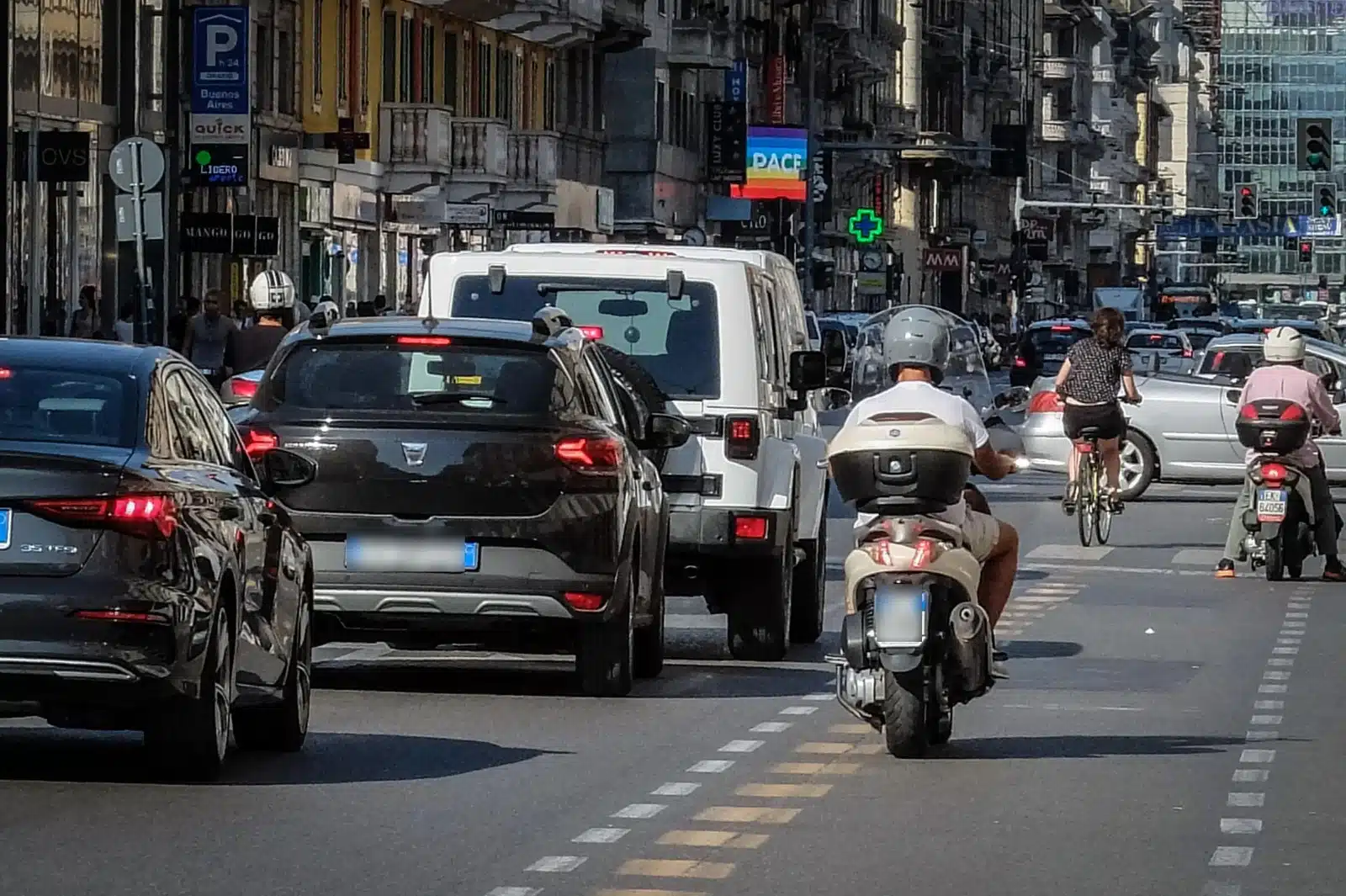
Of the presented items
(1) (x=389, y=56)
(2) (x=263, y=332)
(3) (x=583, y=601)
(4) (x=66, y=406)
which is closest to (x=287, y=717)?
(4) (x=66, y=406)

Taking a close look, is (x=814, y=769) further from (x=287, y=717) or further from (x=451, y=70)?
(x=451, y=70)

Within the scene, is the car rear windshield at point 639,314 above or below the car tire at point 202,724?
above

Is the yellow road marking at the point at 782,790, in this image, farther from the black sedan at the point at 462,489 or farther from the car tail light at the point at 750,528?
the car tail light at the point at 750,528

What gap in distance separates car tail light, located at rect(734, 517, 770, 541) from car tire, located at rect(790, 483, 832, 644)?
4.03ft

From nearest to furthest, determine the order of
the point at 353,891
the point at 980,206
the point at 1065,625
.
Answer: the point at 353,891 → the point at 1065,625 → the point at 980,206

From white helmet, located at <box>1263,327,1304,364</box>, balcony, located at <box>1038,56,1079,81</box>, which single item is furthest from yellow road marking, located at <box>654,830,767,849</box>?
balcony, located at <box>1038,56,1079,81</box>

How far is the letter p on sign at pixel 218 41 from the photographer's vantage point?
42.3 m

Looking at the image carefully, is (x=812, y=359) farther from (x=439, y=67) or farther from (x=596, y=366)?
(x=439, y=67)

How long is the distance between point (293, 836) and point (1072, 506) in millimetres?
18343

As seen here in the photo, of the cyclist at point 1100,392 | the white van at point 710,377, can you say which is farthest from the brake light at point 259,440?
the cyclist at point 1100,392

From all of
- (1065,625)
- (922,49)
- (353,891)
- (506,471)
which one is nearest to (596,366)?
(506,471)

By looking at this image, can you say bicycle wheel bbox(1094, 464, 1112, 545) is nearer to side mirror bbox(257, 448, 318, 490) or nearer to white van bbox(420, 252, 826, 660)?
white van bbox(420, 252, 826, 660)

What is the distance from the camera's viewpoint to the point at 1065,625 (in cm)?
2006

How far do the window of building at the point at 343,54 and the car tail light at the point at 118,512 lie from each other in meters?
43.6
